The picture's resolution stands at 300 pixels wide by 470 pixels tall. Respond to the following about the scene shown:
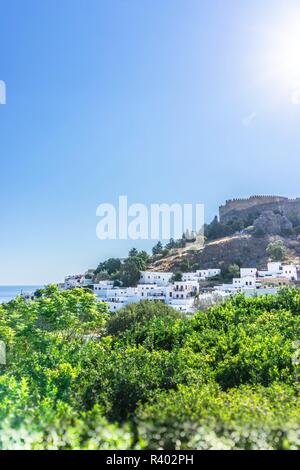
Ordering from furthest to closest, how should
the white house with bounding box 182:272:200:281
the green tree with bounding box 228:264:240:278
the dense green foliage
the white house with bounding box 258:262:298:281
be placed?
1. the green tree with bounding box 228:264:240:278
2. the white house with bounding box 182:272:200:281
3. the white house with bounding box 258:262:298:281
4. the dense green foliage

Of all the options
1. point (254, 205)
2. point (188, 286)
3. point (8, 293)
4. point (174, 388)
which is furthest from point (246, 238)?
point (174, 388)

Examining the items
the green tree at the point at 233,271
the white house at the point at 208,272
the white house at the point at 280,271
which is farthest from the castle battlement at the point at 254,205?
the white house at the point at 280,271

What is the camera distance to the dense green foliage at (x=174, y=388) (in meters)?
2.45

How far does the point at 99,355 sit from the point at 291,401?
238 cm

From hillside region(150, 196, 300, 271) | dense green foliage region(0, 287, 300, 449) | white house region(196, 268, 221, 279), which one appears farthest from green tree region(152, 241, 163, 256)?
dense green foliage region(0, 287, 300, 449)

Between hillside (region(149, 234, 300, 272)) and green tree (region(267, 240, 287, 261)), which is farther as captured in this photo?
hillside (region(149, 234, 300, 272))

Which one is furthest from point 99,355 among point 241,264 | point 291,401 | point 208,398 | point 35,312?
point 241,264

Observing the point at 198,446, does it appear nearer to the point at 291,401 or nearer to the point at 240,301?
the point at 291,401

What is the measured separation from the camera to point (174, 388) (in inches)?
162

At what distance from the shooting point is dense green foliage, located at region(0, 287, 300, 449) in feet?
8.04

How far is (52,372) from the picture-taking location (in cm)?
446

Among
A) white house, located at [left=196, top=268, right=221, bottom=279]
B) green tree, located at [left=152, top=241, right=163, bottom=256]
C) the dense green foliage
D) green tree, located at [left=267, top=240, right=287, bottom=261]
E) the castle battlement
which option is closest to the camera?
the dense green foliage

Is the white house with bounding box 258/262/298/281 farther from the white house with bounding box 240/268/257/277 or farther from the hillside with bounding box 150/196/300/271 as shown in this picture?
the hillside with bounding box 150/196/300/271

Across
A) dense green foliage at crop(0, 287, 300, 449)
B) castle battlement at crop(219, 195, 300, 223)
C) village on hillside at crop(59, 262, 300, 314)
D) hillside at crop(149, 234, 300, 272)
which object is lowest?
village on hillside at crop(59, 262, 300, 314)
